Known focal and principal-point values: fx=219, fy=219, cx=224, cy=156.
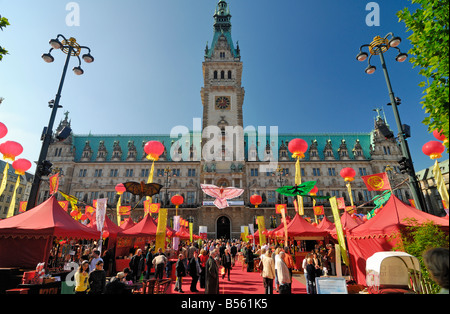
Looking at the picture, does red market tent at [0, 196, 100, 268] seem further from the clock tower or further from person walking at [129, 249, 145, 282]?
the clock tower

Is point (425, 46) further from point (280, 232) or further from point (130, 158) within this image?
point (130, 158)

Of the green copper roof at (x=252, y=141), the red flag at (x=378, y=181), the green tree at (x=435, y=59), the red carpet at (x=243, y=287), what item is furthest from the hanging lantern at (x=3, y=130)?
the green copper roof at (x=252, y=141)

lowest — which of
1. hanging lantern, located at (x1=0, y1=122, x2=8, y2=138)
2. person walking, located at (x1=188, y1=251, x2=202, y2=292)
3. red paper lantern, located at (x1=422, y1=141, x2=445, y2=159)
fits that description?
person walking, located at (x1=188, y1=251, x2=202, y2=292)

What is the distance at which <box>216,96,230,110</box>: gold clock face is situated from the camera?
47.1 metres

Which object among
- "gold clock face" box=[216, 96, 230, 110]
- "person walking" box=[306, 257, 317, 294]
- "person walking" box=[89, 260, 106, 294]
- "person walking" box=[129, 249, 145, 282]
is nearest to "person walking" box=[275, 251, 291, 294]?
"person walking" box=[306, 257, 317, 294]

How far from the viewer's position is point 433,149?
9.59m

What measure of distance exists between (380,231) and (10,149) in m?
17.7

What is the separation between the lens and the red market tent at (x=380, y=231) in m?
8.84

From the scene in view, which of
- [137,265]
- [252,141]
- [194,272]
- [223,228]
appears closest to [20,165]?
[137,265]

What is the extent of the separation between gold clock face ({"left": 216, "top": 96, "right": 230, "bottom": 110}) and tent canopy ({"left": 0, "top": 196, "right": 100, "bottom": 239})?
3892 centimetres

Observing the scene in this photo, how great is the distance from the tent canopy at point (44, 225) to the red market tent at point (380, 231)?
43.9 ft

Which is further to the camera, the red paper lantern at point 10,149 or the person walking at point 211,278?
the red paper lantern at point 10,149

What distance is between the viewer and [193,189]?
4459 centimetres

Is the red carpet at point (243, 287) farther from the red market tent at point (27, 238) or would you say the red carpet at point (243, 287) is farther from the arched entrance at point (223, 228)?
the arched entrance at point (223, 228)
